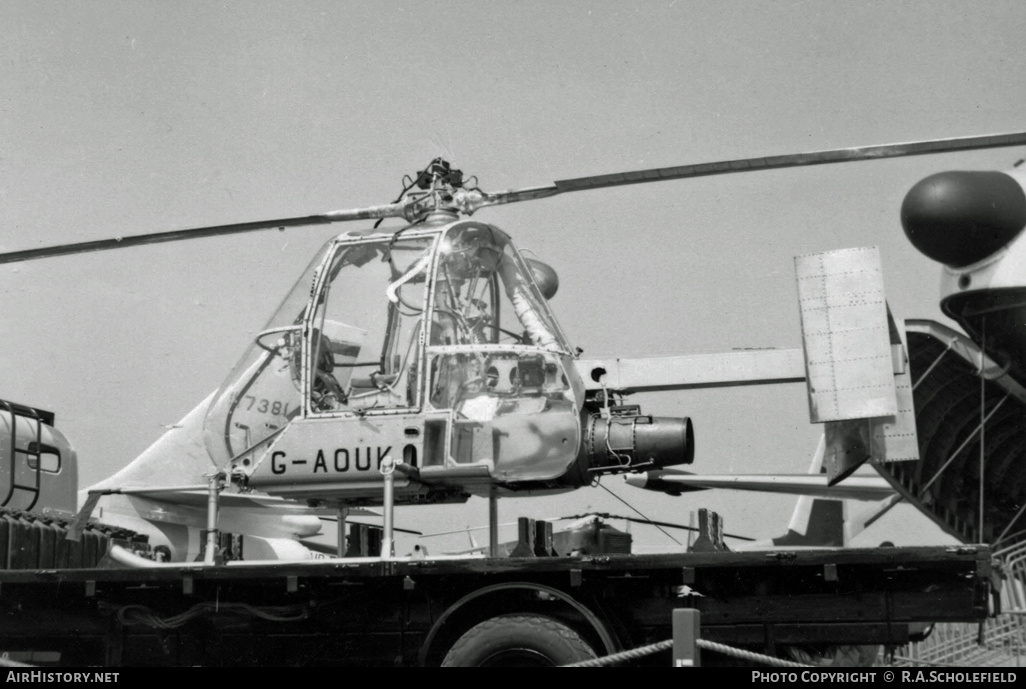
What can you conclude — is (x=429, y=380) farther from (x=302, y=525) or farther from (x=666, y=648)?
(x=302, y=525)

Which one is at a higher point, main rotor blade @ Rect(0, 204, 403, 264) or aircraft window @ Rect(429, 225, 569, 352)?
main rotor blade @ Rect(0, 204, 403, 264)

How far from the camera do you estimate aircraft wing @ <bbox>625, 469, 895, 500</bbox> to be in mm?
16828

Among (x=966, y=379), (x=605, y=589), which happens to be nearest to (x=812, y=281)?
(x=605, y=589)

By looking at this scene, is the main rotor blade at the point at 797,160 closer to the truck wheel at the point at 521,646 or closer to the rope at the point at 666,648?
the truck wheel at the point at 521,646

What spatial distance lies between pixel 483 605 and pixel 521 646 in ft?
1.45

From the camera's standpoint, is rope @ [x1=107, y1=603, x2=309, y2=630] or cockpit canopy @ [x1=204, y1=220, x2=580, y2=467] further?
cockpit canopy @ [x1=204, y1=220, x2=580, y2=467]

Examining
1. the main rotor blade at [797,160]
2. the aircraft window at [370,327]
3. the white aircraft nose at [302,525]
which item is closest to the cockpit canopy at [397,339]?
the aircraft window at [370,327]

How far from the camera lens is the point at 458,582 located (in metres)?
Answer: 7.45

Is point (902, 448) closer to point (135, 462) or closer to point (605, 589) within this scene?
point (605, 589)

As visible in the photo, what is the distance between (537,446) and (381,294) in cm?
180

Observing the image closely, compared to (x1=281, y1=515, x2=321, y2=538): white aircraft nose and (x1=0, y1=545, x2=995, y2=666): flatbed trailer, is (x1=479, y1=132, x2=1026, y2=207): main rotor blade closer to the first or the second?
(x1=0, y1=545, x2=995, y2=666): flatbed trailer

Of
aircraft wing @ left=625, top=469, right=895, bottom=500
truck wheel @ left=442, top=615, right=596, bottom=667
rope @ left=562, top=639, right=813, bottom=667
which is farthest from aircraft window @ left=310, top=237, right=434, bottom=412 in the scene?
aircraft wing @ left=625, top=469, right=895, bottom=500

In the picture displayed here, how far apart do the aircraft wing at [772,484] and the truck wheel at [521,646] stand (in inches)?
366

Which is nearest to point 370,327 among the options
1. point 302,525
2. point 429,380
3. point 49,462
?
point 429,380
